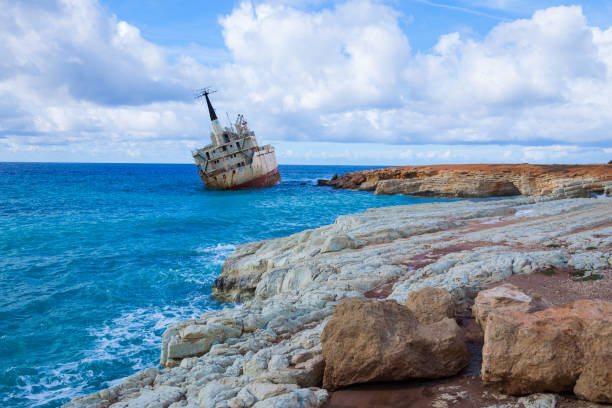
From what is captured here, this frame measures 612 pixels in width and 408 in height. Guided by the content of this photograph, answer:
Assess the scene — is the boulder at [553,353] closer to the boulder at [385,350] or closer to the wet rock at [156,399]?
the boulder at [385,350]

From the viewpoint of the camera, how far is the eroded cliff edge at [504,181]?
32594 mm

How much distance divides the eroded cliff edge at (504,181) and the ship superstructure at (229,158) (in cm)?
1960

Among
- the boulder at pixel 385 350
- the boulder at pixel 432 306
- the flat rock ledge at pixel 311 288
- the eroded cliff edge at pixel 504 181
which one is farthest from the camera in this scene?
the eroded cliff edge at pixel 504 181

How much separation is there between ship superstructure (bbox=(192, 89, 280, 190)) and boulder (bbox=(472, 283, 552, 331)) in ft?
165

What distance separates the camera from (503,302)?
19.6 ft

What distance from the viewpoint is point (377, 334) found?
5.27m

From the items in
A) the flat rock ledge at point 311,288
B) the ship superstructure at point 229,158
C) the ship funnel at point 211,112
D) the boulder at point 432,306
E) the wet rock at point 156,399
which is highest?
the ship funnel at point 211,112

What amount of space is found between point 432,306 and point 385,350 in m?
1.64

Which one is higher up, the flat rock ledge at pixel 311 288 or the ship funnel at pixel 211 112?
the ship funnel at pixel 211 112

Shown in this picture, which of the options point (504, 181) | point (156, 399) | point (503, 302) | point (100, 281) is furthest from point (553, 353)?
point (504, 181)

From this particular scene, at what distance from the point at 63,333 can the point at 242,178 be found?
1730 inches

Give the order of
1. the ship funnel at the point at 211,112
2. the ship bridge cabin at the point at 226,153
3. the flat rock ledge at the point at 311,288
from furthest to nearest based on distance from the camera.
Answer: the ship funnel at the point at 211,112, the ship bridge cabin at the point at 226,153, the flat rock ledge at the point at 311,288

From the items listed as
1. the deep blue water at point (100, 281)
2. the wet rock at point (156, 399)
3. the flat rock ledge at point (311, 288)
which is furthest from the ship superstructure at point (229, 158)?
the wet rock at point (156, 399)

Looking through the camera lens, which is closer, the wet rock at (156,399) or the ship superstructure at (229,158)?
the wet rock at (156,399)
